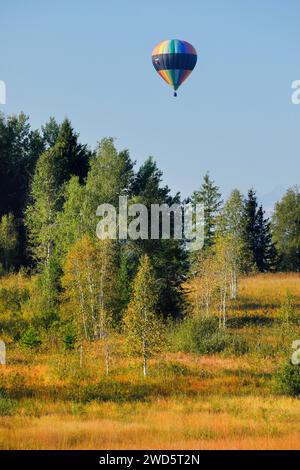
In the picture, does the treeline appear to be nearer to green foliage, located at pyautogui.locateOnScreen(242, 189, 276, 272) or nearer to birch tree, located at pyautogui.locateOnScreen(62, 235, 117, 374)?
birch tree, located at pyautogui.locateOnScreen(62, 235, 117, 374)

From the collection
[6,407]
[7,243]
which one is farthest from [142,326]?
[7,243]

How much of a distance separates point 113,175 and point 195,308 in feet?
39.7

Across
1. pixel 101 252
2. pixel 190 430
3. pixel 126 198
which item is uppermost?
pixel 126 198

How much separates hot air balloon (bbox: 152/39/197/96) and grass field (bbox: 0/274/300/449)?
32.8 meters

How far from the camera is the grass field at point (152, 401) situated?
26.2m

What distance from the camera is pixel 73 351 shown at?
4716 cm

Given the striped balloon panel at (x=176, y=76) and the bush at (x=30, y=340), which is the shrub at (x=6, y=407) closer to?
the bush at (x=30, y=340)

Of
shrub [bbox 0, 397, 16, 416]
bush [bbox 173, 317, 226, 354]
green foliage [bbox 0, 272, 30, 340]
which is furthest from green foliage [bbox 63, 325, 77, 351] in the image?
shrub [bbox 0, 397, 16, 416]

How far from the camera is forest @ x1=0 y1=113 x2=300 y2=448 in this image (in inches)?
1507

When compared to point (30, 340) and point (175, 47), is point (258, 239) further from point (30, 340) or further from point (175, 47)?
point (30, 340)
